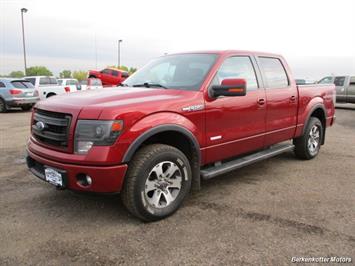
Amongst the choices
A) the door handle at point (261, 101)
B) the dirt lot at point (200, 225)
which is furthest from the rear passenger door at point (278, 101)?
the dirt lot at point (200, 225)

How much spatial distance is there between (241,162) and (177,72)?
4.77 feet

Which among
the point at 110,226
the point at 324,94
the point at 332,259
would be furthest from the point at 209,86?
the point at 324,94

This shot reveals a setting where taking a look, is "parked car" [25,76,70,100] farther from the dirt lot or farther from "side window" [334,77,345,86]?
"side window" [334,77,345,86]

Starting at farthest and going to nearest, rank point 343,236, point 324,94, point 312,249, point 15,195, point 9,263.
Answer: point 324,94 → point 15,195 → point 343,236 → point 312,249 → point 9,263

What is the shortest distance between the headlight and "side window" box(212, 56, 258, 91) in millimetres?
1478

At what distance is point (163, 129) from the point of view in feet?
10.8

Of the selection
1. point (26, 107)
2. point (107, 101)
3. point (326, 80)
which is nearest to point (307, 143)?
point (107, 101)

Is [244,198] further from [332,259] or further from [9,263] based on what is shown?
[9,263]

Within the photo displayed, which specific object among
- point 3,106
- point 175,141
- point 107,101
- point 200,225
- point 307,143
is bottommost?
point 3,106

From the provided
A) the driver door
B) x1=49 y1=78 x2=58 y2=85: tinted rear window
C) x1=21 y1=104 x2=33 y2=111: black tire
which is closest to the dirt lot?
the driver door

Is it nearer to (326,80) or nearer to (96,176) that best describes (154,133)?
(96,176)

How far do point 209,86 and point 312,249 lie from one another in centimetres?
202

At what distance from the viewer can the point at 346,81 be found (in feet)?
54.3

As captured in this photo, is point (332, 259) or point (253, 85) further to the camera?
point (253, 85)
